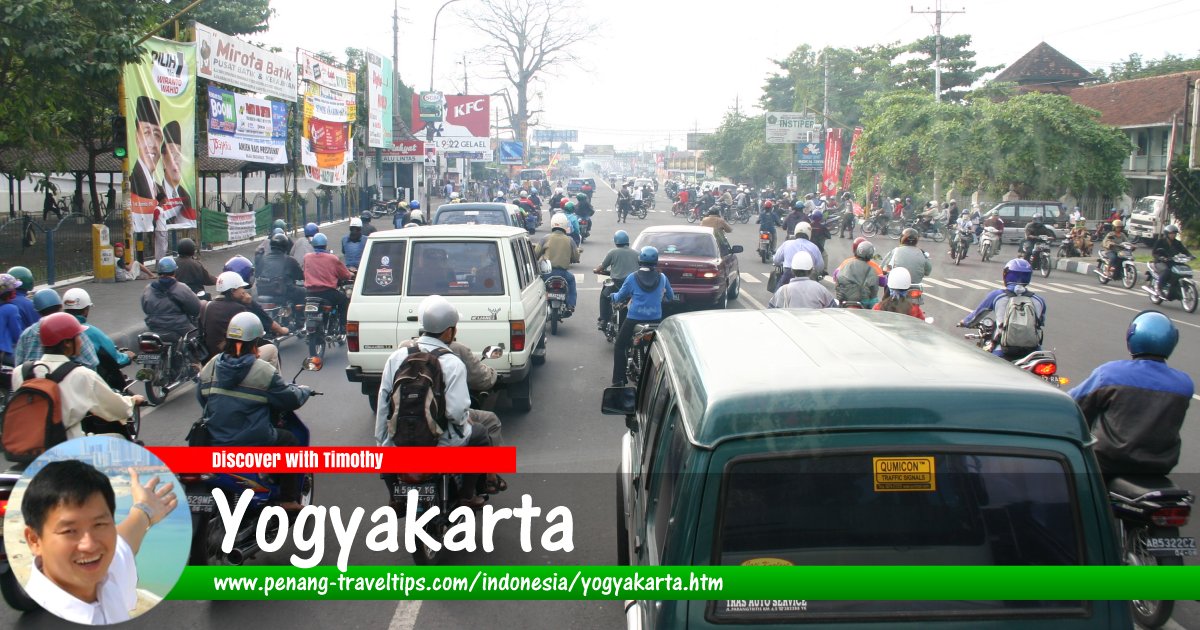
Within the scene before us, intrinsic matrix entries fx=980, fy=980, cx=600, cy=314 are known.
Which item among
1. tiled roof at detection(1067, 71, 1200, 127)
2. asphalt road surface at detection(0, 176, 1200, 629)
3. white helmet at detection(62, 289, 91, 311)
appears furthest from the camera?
tiled roof at detection(1067, 71, 1200, 127)

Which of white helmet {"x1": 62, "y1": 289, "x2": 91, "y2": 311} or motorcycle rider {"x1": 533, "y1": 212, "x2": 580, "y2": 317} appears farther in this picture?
motorcycle rider {"x1": 533, "y1": 212, "x2": 580, "y2": 317}

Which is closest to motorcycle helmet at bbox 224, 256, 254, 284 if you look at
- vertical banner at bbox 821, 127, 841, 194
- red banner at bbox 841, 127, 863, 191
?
red banner at bbox 841, 127, 863, 191

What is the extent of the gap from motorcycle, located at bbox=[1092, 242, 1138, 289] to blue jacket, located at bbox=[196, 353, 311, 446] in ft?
72.4

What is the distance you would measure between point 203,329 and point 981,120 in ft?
118

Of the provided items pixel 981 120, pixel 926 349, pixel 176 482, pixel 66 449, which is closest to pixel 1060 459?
pixel 926 349

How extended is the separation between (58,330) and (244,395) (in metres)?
1.26

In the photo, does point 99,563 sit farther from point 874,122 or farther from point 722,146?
point 722,146

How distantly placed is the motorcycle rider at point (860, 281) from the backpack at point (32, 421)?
7482mm

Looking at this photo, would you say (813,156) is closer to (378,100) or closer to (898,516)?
(378,100)

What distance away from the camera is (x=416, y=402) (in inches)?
208

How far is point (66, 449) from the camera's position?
2.08 m

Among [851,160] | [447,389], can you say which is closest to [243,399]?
[447,389]

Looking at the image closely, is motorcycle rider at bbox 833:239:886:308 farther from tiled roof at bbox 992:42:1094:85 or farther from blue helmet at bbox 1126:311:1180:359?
tiled roof at bbox 992:42:1094:85

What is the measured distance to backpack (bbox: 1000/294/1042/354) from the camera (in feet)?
26.1
